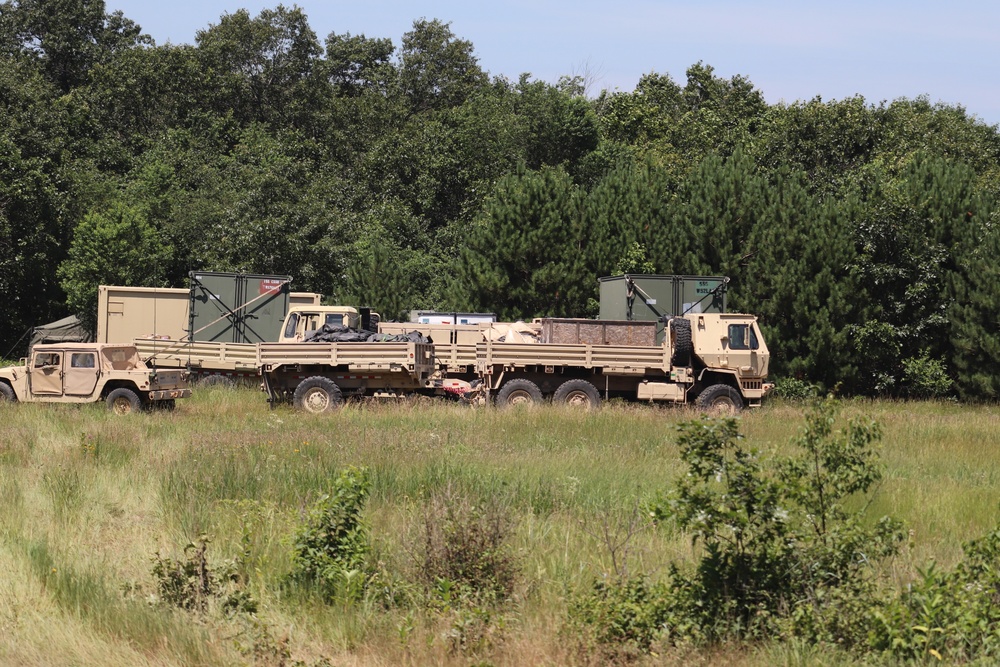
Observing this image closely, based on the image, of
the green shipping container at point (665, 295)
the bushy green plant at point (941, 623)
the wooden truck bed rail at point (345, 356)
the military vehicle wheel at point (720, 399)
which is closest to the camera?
the bushy green plant at point (941, 623)

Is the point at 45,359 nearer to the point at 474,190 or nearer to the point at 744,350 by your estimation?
the point at 744,350

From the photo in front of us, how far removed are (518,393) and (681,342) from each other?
3.58 m

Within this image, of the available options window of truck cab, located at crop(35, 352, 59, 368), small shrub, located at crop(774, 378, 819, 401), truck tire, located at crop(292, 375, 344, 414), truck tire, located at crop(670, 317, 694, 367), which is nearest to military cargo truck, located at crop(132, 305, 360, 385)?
truck tire, located at crop(292, 375, 344, 414)

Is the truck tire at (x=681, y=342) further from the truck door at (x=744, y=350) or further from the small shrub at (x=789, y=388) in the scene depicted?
the small shrub at (x=789, y=388)

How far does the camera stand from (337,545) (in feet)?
26.7

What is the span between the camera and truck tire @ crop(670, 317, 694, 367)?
22172 millimetres

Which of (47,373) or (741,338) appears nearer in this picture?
(47,373)

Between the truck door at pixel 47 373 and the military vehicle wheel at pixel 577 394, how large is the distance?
998cm

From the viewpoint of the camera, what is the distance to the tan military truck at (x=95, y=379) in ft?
67.1

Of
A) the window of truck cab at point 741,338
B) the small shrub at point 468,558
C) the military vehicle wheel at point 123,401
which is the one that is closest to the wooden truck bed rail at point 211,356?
the military vehicle wheel at point 123,401

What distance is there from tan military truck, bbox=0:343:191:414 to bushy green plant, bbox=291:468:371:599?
13044 millimetres

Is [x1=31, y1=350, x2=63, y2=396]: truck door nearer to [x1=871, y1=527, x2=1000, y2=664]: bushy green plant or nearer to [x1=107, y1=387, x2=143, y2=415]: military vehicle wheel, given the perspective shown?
[x1=107, y1=387, x2=143, y2=415]: military vehicle wheel

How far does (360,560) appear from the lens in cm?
805

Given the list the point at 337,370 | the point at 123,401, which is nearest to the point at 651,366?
the point at 337,370
